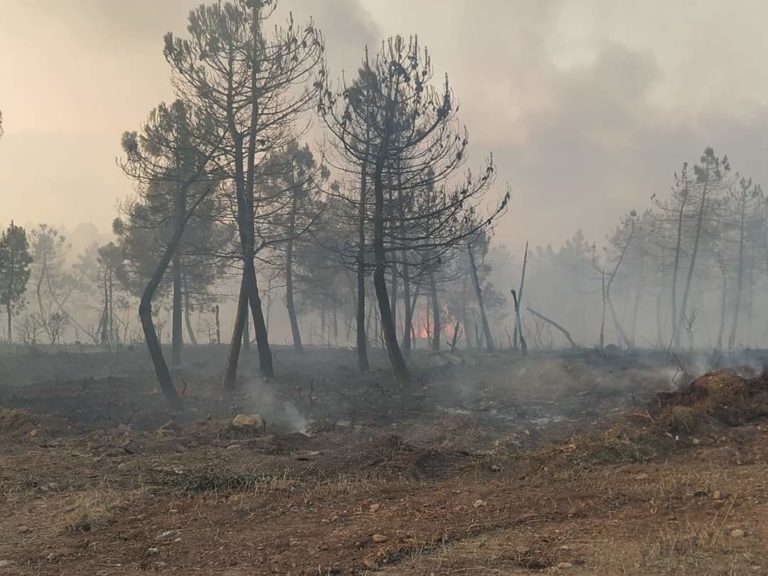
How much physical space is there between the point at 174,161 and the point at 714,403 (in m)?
15.5

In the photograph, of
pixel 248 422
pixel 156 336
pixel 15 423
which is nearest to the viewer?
pixel 248 422

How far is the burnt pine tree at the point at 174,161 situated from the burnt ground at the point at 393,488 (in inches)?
64.2

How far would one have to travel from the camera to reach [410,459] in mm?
7809

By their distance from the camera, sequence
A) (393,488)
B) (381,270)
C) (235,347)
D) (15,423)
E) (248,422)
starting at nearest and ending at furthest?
(393,488) → (248,422) → (15,423) → (235,347) → (381,270)

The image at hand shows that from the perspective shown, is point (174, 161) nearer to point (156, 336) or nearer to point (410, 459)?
point (156, 336)

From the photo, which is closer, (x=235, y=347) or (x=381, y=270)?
(x=235, y=347)

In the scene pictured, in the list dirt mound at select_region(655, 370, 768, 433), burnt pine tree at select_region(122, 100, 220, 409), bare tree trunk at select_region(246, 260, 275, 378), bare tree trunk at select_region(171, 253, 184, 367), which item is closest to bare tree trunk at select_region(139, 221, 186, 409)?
burnt pine tree at select_region(122, 100, 220, 409)

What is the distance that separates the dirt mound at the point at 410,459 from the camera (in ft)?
24.6

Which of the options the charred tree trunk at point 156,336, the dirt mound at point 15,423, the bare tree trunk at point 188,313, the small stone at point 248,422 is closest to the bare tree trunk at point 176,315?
the bare tree trunk at point 188,313

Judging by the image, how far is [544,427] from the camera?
11453 mm

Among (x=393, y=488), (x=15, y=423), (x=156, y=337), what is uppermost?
(x=156, y=337)

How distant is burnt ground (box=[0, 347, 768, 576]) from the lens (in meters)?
4.37

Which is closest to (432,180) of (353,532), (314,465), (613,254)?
(314,465)

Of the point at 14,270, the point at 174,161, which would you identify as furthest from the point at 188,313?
the point at 174,161
